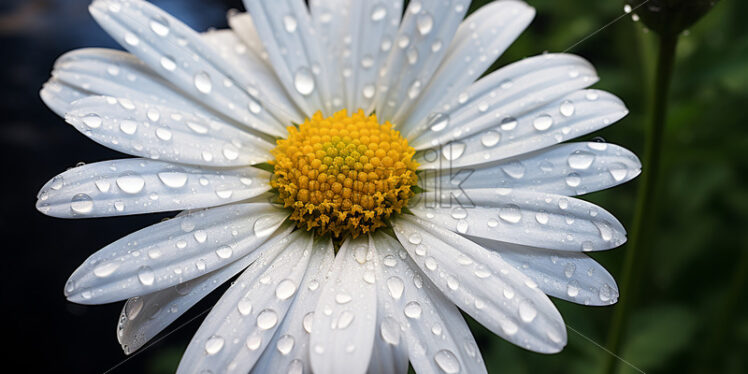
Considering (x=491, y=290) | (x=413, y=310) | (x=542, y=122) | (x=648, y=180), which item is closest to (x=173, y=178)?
(x=413, y=310)

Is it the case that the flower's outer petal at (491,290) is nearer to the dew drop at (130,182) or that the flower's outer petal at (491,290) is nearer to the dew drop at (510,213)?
the dew drop at (510,213)

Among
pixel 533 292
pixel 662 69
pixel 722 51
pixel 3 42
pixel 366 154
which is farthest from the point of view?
pixel 3 42

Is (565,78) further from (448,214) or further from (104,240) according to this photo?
(104,240)

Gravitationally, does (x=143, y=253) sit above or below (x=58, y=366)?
above

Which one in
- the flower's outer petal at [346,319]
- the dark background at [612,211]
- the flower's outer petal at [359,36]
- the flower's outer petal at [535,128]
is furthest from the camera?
the dark background at [612,211]

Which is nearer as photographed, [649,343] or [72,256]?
[649,343]

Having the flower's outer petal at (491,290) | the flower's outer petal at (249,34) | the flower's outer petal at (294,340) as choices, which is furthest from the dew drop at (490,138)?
the flower's outer petal at (249,34)

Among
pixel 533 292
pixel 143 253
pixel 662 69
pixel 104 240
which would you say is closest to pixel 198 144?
pixel 143 253
